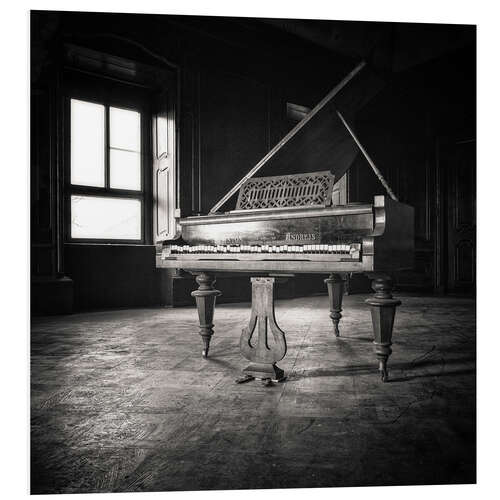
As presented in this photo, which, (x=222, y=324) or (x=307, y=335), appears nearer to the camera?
(x=307, y=335)

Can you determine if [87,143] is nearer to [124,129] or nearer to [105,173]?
[105,173]

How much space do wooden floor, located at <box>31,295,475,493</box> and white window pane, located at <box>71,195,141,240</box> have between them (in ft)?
7.25

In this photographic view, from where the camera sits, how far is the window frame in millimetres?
5438

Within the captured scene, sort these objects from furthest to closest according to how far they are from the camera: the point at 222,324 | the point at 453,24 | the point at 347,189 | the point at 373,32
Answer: the point at 347,189 < the point at 222,324 < the point at 373,32 < the point at 453,24

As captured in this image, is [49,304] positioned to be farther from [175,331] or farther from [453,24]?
[453,24]

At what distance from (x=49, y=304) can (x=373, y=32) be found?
4.23m

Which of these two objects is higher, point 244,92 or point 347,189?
point 244,92

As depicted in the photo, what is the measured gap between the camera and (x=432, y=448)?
5.66ft

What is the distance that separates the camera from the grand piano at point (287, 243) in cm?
241

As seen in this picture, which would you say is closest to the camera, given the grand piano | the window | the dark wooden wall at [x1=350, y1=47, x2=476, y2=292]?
the grand piano

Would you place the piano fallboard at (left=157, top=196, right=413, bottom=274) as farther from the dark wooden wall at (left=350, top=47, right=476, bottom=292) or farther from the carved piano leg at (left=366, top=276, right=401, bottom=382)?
the dark wooden wall at (left=350, top=47, right=476, bottom=292)

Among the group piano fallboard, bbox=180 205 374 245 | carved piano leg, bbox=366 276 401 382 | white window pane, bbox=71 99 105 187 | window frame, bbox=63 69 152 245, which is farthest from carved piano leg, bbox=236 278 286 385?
white window pane, bbox=71 99 105 187

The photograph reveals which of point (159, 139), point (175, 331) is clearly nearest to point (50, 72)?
point (159, 139)

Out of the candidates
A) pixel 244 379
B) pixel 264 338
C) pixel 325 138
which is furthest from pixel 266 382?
pixel 325 138
